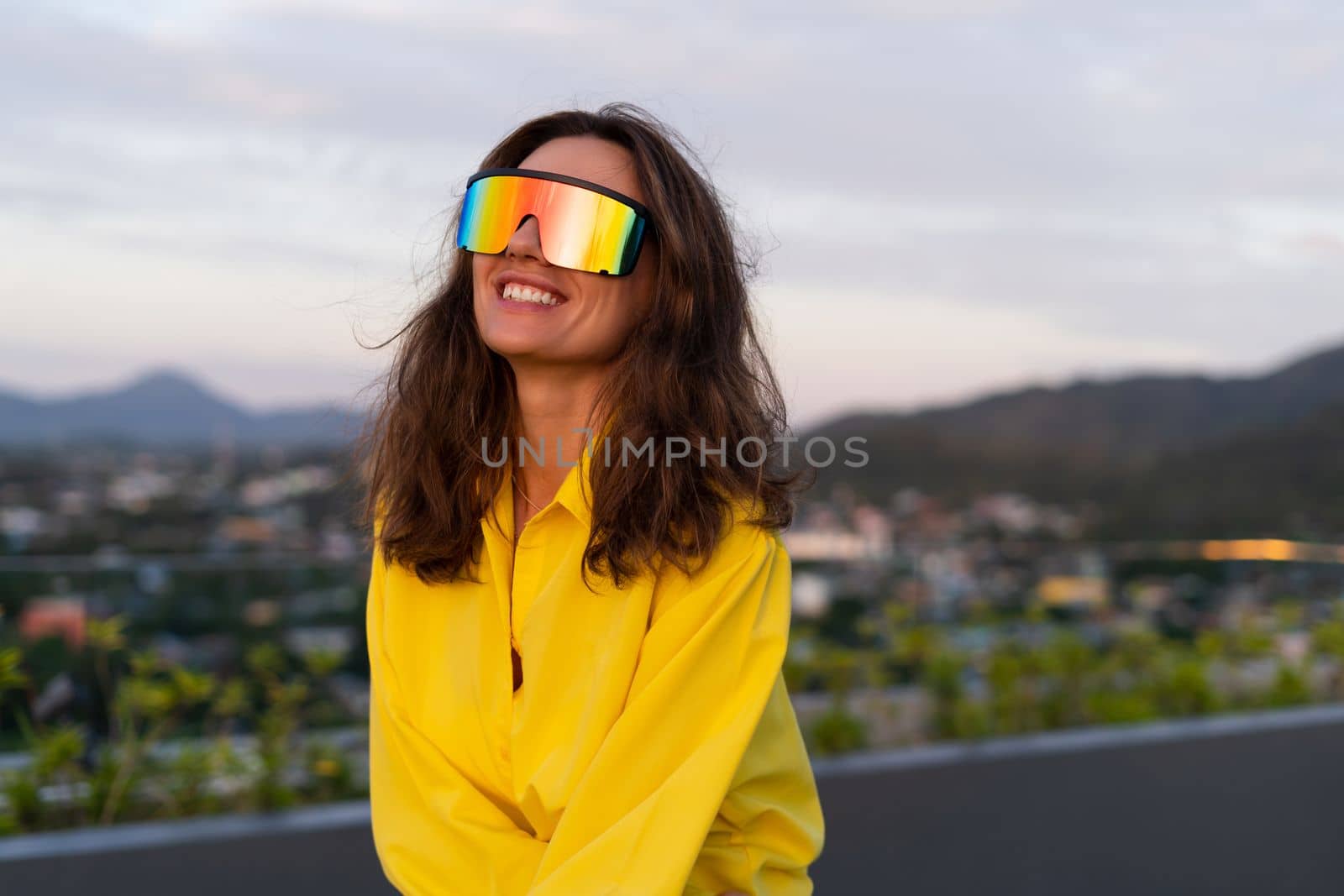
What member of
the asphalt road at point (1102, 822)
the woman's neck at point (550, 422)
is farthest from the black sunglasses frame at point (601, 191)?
the asphalt road at point (1102, 822)

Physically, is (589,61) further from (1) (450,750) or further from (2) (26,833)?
(2) (26,833)

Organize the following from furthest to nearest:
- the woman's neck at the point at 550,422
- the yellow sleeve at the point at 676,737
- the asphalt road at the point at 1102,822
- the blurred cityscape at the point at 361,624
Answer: the asphalt road at the point at 1102,822, the blurred cityscape at the point at 361,624, the woman's neck at the point at 550,422, the yellow sleeve at the point at 676,737

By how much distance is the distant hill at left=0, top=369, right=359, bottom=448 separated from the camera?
7930 millimetres

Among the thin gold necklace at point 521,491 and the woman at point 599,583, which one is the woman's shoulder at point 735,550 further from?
the thin gold necklace at point 521,491

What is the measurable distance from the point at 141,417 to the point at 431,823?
881cm

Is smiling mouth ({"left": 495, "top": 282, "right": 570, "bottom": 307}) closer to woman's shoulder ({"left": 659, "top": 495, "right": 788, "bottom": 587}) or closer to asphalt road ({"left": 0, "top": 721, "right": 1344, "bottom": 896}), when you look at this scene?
woman's shoulder ({"left": 659, "top": 495, "right": 788, "bottom": 587})

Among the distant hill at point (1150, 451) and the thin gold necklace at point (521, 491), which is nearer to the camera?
the thin gold necklace at point (521, 491)

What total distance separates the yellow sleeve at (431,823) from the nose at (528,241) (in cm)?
53

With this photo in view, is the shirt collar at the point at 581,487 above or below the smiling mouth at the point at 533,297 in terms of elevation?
below

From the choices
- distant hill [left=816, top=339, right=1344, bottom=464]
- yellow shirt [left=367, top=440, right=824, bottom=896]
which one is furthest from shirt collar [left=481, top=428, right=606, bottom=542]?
distant hill [left=816, top=339, right=1344, bottom=464]

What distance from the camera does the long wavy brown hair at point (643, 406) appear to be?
4.32ft

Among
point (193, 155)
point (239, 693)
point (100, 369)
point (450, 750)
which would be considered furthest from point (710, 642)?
point (100, 369)

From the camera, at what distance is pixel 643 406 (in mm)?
1362

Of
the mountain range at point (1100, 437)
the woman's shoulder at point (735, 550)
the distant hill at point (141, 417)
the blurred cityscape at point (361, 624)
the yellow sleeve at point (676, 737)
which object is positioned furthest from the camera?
the distant hill at point (141, 417)
